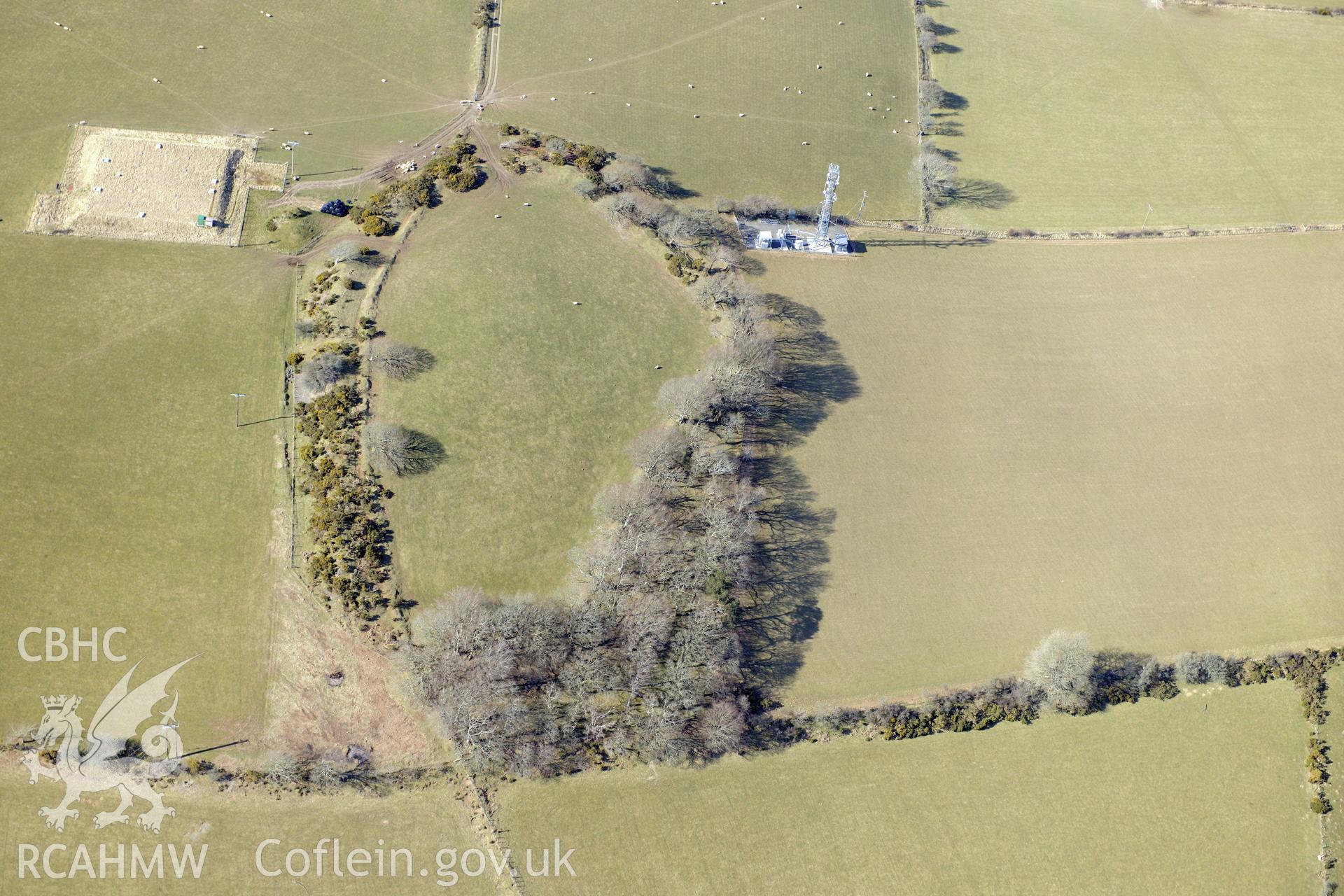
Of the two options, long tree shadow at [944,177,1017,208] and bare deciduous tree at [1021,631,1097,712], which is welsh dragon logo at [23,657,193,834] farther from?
long tree shadow at [944,177,1017,208]

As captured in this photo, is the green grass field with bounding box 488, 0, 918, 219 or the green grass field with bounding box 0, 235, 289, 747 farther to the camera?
the green grass field with bounding box 488, 0, 918, 219

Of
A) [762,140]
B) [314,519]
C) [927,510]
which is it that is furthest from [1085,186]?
[314,519]

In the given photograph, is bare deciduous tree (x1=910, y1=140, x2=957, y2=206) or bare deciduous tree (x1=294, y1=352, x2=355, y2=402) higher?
bare deciduous tree (x1=910, y1=140, x2=957, y2=206)

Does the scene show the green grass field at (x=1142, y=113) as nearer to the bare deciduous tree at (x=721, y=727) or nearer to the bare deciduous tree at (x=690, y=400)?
the bare deciduous tree at (x=690, y=400)

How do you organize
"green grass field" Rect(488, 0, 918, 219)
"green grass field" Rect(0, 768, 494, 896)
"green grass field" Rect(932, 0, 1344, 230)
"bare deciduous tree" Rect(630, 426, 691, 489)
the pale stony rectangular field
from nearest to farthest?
"green grass field" Rect(0, 768, 494, 896)
"bare deciduous tree" Rect(630, 426, 691, 489)
the pale stony rectangular field
"green grass field" Rect(488, 0, 918, 219)
"green grass field" Rect(932, 0, 1344, 230)

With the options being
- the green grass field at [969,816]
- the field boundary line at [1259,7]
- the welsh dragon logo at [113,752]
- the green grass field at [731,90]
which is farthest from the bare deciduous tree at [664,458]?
the field boundary line at [1259,7]

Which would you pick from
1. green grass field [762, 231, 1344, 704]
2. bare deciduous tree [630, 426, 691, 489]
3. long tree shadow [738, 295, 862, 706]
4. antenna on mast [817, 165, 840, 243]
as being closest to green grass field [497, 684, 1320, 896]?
green grass field [762, 231, 1344, 704]
